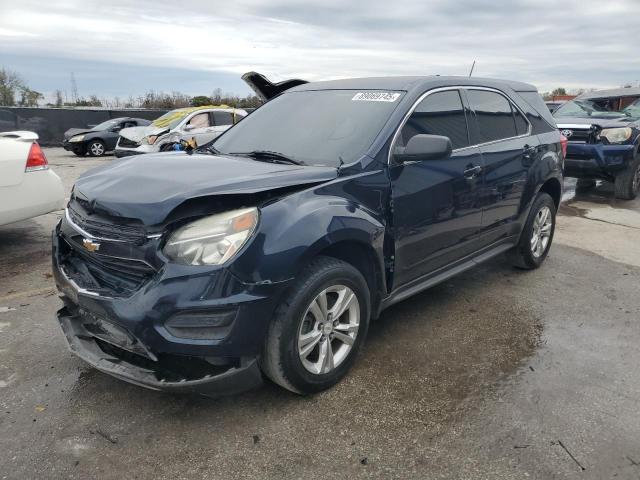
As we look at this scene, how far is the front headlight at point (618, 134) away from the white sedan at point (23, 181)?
825 centimetres

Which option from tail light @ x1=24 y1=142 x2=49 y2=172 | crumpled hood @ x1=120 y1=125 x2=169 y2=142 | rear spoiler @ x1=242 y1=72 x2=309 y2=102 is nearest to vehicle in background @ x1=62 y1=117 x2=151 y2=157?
crumpled hood @ x1=120 y1=125 x2=169 y2=142

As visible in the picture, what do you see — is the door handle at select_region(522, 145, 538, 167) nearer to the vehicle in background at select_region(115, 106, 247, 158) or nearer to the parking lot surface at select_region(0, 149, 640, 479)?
the parking lot surface at select_region(0, 149, 640, 479)

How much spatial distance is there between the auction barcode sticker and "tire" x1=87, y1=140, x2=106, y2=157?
16.3 m

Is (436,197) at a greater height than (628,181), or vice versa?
(436,197)

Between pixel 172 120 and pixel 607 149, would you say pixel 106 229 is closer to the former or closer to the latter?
pixel 607 149

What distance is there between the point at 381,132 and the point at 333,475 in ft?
6.52

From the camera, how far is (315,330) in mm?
2883

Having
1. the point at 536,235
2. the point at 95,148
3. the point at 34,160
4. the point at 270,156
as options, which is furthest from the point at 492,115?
the point at 95,148

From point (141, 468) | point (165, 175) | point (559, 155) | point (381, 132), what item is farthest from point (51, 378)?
point (559, 155)

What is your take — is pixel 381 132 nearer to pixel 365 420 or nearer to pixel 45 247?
pixel 365 420

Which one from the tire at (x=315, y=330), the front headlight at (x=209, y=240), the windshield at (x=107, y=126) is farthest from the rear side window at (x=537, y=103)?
the windshield at (x=107, y=126)

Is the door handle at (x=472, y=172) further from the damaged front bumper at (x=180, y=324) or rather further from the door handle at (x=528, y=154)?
the damaged front bumper at (x=180, y=324)

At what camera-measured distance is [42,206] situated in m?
5.38

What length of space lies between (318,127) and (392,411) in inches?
73.7
